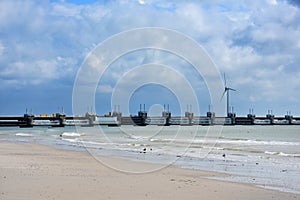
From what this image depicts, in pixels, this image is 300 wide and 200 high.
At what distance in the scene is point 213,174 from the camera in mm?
17172

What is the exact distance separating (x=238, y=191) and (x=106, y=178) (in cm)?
492

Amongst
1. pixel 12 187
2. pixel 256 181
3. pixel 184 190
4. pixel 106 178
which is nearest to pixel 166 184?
pixel 184 190

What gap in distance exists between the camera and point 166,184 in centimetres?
1394

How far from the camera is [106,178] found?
15023mm

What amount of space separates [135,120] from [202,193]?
155352 mm

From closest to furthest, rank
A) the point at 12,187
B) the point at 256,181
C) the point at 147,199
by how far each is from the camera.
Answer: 1. the point at 147,199
2. the point at 12,187
3. the point at 256,181

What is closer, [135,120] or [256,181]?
[256,181]

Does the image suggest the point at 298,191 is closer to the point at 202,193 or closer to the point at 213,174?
the point at 202,193

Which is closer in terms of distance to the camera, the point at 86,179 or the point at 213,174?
the point at 86,179

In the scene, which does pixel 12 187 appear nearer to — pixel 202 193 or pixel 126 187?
pixel 126 187

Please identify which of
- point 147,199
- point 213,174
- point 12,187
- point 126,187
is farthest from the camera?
point 213,174

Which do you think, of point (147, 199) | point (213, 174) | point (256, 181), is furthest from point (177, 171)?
point (147, 199)

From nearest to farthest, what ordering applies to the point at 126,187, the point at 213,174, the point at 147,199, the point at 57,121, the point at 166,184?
the point at 147,199 → the point at 126,187 → the point at 166,184 → the point at 213,174 → the point at 57,121

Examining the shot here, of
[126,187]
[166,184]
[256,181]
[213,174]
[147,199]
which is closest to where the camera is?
[147,199]
